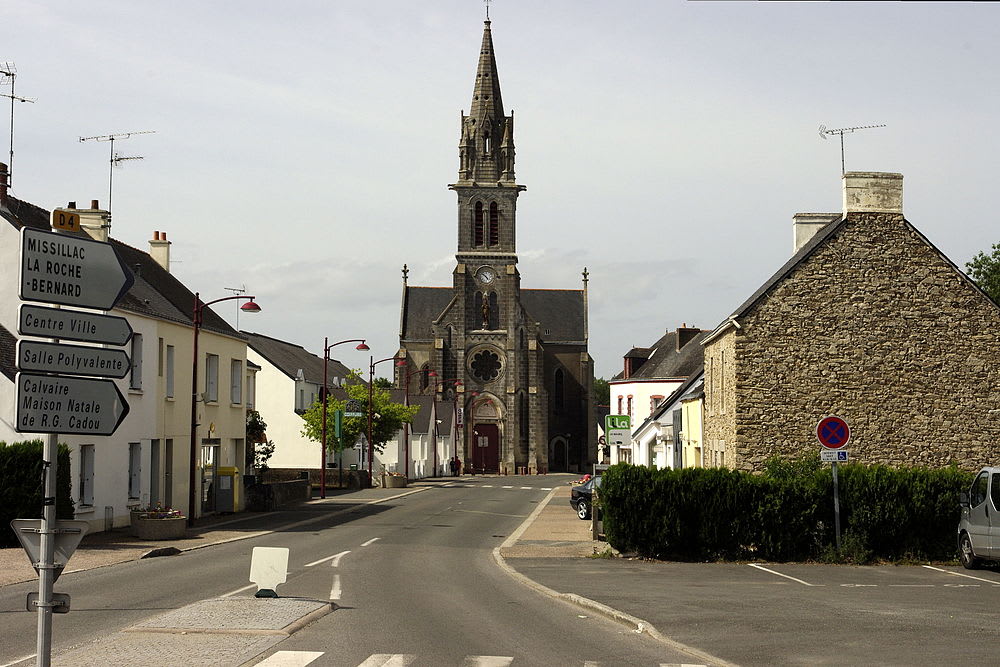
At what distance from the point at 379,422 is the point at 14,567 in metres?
44.3

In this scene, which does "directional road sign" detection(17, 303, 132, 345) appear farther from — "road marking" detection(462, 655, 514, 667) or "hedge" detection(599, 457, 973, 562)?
"hedge" detection(599, 457, 973, 562)

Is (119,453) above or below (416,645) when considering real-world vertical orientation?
above

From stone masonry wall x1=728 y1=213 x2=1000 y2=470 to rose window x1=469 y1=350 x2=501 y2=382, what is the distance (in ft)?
229

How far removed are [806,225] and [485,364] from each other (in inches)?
2540

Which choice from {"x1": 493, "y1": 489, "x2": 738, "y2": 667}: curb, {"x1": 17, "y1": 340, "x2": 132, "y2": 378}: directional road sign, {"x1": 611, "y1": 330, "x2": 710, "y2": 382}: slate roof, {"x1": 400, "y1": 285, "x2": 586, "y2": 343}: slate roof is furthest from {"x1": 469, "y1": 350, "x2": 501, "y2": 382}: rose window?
{"x1": 17, "y1": 340, "x2": 132, "y2": 378}: directional road sign

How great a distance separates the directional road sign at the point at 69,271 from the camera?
7.36m

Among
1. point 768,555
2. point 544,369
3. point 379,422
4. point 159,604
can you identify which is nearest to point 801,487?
point 768,555

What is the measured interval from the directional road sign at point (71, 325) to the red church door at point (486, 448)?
292ft

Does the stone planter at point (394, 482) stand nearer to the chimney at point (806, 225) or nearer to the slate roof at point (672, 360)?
the slate roof at point (672, 360)

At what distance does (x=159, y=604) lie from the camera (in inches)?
587

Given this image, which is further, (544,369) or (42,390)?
(544,369)

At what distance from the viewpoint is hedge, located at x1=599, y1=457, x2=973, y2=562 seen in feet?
73.0

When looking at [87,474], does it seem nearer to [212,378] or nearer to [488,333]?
[212,378]

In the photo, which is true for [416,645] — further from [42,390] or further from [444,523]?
[444,523]
